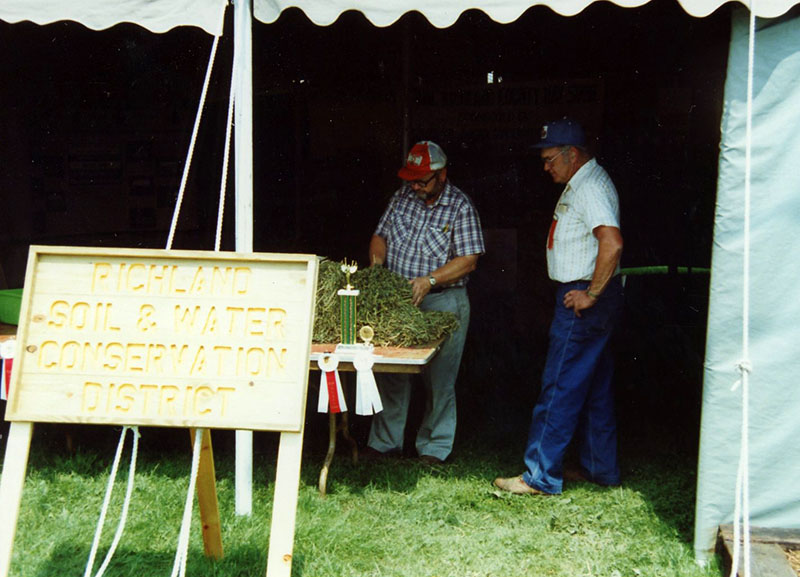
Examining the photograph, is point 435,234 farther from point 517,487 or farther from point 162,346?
point 162,346

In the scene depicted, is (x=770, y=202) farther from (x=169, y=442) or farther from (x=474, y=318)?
(x=474, y=318)

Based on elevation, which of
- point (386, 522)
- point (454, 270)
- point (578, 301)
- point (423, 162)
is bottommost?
point (386, 522)

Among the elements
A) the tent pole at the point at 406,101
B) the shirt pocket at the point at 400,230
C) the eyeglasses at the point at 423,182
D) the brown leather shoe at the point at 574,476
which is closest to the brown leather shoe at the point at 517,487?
the brown leather shoe at the point at 574,476

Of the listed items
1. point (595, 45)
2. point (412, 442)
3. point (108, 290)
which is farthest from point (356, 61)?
point (108, 290)

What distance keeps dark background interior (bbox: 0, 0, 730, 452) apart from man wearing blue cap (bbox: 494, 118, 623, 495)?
6.27 ft

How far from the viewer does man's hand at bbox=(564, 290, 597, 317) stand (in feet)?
13.9

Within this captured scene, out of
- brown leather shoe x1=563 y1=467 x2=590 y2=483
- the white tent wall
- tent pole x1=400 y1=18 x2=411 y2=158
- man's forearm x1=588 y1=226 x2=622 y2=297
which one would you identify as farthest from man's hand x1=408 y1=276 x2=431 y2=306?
tent pole x1=400 y1=18 x2=411 y2=158

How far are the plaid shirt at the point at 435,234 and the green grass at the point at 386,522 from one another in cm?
120

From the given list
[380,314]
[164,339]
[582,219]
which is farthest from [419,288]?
[164,339]

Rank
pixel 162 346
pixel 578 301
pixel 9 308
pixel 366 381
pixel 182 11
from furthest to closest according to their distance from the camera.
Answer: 1. pixel 9 308
2. pixel 578 301
3. pixel 366 381
4. pixel 182 11
5. pixel 162 346

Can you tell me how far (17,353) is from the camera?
2766 mm

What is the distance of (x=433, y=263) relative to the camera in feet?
16.5

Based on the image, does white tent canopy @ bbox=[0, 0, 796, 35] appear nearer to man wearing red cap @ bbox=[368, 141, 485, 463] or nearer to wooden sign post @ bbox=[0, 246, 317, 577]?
wooden sign post @ bbox=[0, 246, 317, 577]

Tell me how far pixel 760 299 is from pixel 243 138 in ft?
7.49
